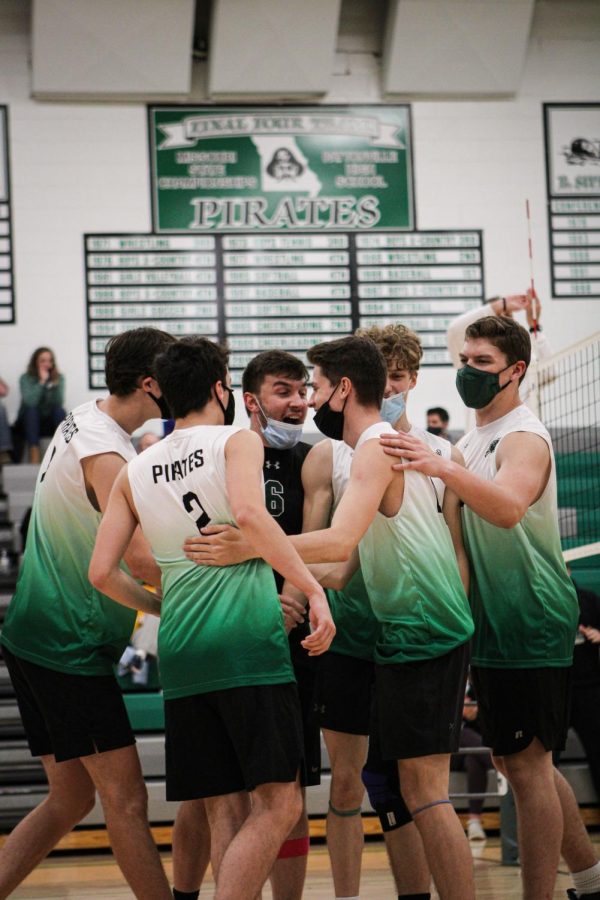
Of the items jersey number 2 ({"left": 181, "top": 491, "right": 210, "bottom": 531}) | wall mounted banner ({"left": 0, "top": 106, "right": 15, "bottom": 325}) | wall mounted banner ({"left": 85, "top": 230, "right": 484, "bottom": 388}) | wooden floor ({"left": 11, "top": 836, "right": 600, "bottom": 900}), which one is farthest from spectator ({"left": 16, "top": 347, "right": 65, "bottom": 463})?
jersey number 2 ({"left": 181, "top": 491, "right": 210, "bottom": 531})

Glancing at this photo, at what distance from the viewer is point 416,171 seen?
13.6 m

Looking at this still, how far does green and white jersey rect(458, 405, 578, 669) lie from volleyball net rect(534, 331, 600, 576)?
4320 millimetres

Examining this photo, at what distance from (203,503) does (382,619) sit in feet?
2.98

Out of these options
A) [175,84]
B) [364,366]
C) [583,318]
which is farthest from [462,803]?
[175,84]

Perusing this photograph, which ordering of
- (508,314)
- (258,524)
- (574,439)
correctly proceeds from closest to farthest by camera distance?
(258,524)
(508,314)
(574,439)

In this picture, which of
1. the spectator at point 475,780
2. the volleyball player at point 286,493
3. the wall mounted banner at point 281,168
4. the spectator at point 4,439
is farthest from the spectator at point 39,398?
the volleyball player at point 286,493

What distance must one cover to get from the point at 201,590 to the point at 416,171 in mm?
10856

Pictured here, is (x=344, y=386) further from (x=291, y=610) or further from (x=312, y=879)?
(x=312, y=879)

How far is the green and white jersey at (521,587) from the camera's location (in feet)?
14.4

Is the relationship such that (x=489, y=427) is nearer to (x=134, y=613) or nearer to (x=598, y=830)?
(x=134, y=613)

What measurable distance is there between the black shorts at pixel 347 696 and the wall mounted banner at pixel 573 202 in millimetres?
10004

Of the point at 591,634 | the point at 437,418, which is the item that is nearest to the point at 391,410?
the point at 591,634

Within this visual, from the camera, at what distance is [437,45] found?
524 inches

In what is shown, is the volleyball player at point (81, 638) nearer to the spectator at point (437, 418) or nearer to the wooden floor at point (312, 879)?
the wooden floor at point (312, 879)
